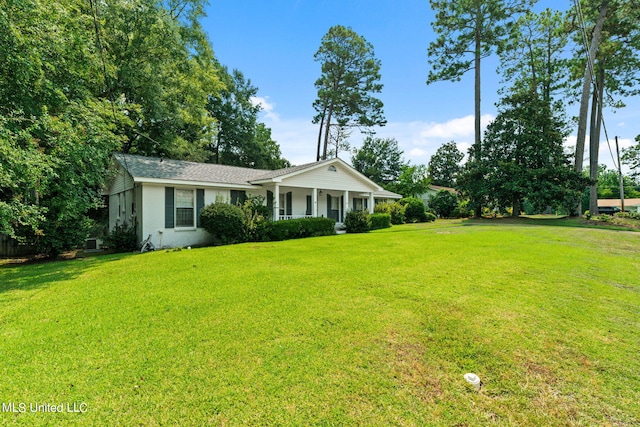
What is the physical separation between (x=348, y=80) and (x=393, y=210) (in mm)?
14884

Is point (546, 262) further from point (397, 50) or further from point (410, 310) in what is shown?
point (397, 50)

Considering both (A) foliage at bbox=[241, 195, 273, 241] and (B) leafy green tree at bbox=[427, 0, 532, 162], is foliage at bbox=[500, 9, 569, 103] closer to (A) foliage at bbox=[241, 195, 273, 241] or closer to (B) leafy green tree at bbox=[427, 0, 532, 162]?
(B) leafy green tree at bbox=[427, 0, 532, 162]

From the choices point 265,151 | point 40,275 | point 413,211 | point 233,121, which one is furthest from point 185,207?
point 233,121

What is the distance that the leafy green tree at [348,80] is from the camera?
26.8 metres

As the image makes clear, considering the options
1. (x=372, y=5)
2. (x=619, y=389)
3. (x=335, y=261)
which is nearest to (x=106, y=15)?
(x=372, y=5)

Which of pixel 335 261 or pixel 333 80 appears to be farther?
pixel 333 80

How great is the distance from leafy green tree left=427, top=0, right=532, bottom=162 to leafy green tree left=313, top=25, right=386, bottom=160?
579 cm

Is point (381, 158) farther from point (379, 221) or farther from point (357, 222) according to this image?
point (357, 222)

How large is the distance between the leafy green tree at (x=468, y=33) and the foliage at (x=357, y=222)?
1502 centimetres

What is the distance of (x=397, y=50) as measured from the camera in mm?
17688

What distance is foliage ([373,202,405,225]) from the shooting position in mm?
21016

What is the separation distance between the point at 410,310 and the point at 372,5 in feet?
54.5

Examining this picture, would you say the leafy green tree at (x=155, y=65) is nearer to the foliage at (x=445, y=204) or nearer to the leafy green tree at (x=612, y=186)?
the foliage at (x=445, y=204)

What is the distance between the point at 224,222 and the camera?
11508mm
